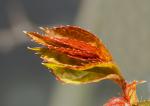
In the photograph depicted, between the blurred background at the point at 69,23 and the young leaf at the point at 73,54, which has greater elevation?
the blurred background at the point at 69,23

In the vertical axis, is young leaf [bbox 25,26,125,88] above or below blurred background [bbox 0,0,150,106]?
below

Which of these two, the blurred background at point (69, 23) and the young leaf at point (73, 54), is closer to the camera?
the young leaf at point (73, 54)

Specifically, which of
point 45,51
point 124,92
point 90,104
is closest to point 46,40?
point 45,51

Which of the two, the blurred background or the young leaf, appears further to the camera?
the blurred background

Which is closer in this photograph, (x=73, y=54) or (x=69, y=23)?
(x=73, y=54)

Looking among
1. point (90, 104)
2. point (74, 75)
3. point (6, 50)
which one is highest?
point (6, 50)

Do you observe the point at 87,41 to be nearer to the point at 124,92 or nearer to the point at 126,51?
the point at 124,92

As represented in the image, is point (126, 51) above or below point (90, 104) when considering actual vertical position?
above

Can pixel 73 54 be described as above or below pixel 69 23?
below
